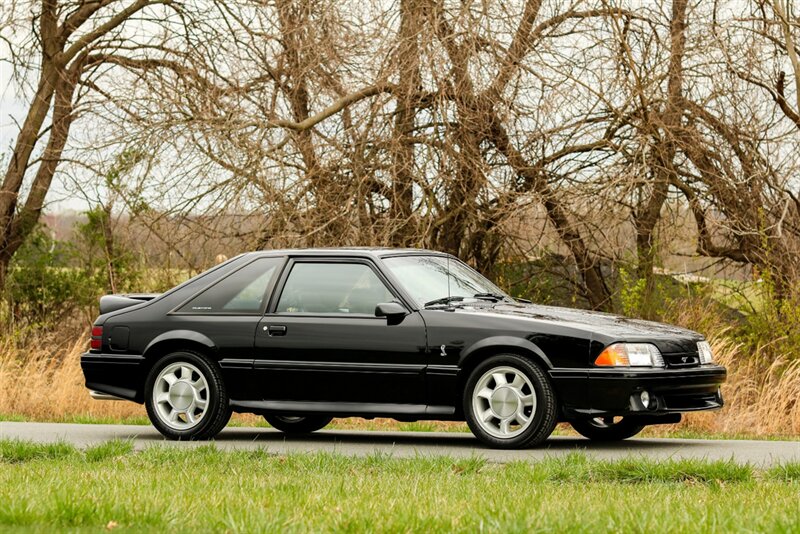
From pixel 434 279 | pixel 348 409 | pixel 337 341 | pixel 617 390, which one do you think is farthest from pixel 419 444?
pixel 617 390

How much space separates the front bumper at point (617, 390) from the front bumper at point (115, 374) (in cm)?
376

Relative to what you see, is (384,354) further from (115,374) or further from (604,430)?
(115,374)

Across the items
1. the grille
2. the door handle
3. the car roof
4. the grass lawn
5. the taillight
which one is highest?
the car roof

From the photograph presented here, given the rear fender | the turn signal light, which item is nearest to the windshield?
the turn signal light

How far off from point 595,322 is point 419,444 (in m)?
1.90

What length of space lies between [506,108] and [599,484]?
1002 cm

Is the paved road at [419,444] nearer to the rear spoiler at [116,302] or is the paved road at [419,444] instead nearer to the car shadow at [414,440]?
the car shadow at [414,440]

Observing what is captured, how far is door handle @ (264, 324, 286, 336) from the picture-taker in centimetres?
1109

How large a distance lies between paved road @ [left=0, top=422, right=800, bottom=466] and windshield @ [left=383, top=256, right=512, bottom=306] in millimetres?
1275

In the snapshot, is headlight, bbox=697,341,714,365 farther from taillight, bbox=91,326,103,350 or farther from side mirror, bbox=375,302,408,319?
taillight, bbox=91,326,103,350

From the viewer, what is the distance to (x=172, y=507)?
632cm

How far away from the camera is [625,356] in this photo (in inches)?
398

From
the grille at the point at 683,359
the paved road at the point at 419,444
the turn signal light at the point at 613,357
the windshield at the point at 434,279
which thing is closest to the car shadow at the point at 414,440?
the paved road at the point at 419,444

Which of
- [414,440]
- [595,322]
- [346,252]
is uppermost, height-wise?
[346,252]
